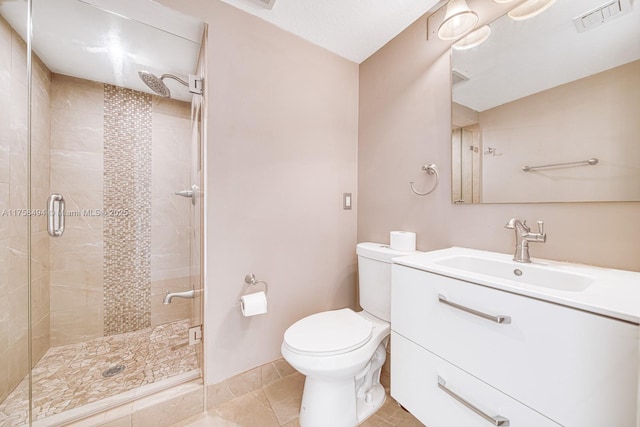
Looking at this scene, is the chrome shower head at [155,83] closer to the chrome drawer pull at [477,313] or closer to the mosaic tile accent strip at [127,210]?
the mosaic tile accent strip at [127,210]

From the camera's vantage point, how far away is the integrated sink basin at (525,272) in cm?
79

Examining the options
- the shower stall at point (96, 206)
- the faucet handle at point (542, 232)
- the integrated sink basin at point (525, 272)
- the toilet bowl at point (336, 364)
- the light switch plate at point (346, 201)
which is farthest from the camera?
the light switch plate at point (346, 201)

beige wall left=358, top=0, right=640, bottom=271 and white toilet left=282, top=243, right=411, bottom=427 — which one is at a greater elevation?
beige wall left=358, top=0, right=640, bottom=271

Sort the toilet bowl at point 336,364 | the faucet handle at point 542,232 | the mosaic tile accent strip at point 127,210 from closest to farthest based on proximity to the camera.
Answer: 1. the faucet handle at point 542,232
2. the toilet bowl at point 336,364
3. the mosaic tile accent strip at point 127,210

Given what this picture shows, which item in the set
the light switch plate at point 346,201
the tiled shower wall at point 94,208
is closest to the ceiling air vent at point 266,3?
the tiled shower wall at point 94,208

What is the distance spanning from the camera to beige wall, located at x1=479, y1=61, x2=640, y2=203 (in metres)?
0.79

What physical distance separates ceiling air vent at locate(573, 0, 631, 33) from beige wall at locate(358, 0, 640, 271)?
0.36m

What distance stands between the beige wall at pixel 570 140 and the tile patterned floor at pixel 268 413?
1.18 meters

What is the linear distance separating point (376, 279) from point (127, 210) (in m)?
1.78

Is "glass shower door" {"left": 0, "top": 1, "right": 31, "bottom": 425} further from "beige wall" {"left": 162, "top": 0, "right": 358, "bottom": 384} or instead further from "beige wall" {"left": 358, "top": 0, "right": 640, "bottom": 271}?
"beige wall" {"left": 358, "top": 0, "right": 640, "bottom": 271}

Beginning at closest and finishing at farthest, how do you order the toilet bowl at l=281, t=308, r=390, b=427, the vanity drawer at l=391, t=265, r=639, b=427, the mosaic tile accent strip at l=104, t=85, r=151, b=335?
1. the vanity drawer at l=391, t=265, r=639, b=427
2. the toilet bowl at l=281, t=308, r=390, b=427
3. the mosaic tile accent strip at l=104, t=85, r=151, b=335

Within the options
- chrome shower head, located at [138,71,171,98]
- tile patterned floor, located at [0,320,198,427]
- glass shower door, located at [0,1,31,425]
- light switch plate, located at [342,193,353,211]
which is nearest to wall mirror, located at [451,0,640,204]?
light switch plate, located at [342,193,353,211]

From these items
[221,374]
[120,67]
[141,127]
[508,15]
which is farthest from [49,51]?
[508,15]

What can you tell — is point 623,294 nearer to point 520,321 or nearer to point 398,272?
point 520,321
